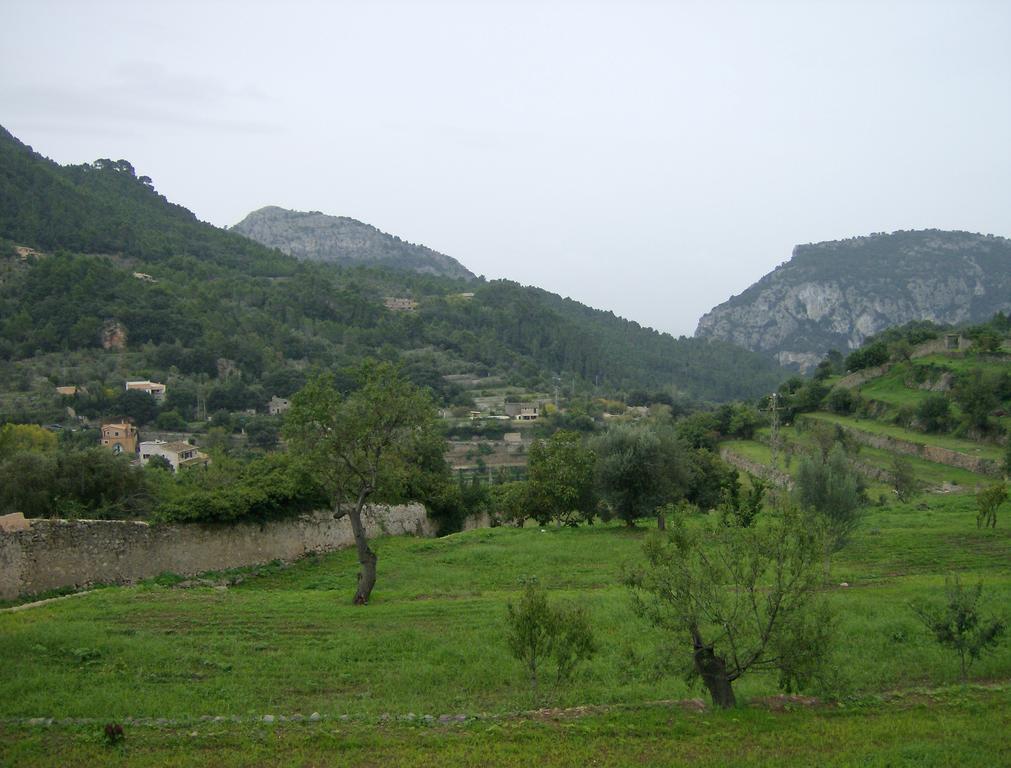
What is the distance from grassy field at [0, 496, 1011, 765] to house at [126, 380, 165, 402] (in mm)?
62321

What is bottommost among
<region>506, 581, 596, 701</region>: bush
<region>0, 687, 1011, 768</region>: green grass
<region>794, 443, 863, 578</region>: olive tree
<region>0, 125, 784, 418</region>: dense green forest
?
<region>0, 687, 1011, 768</region>: green grass

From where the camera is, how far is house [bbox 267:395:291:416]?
80938 mm

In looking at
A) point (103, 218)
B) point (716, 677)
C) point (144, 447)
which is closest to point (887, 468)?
point (716, 677)

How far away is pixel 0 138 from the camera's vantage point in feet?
403

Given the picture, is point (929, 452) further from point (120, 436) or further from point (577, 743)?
point (120, 436)

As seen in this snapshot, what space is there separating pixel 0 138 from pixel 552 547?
5294 inches

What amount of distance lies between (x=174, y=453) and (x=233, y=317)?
49.0 meters

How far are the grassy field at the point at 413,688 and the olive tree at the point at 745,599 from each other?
668mm

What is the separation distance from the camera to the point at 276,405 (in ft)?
271

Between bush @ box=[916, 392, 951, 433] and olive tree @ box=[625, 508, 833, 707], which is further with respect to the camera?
bush @ box=[916, 392, 951, 433]

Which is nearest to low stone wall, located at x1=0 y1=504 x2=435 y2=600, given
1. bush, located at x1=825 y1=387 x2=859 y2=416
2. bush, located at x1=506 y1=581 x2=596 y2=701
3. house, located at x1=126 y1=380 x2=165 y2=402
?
bush, located at x1=506 y1=581 x2=596 y2=701

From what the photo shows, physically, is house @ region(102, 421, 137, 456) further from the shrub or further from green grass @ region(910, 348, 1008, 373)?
green grass @ region(910, 348, 1008, 373)

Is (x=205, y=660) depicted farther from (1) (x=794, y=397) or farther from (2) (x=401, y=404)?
(1) (x=794, y=397)

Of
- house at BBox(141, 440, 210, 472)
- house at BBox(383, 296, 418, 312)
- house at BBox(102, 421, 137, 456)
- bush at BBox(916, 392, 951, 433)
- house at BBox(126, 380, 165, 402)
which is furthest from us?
house at BBox(383, 296, 418, 312)
